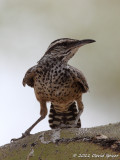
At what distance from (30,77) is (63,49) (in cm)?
66

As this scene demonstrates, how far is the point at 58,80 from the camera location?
591cm

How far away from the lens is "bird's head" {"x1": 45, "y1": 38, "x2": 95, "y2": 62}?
6.30 metres

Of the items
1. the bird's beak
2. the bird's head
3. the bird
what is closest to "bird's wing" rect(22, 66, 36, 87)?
the bird

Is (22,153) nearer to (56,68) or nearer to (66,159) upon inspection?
(66,159)

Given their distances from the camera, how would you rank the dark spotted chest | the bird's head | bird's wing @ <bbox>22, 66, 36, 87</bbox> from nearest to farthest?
the dark spotted chest → bird's wing @ <bbox>22, 66, 36, 87</bbox> → the bird's head

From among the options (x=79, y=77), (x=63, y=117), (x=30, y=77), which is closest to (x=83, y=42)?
(x=79, y=77)

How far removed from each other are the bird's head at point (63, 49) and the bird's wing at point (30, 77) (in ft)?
1.29

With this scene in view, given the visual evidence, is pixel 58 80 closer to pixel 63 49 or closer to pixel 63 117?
pixel 63 49

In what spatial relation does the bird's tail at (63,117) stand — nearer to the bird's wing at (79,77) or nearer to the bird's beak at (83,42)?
the bird's wing at (79,77)

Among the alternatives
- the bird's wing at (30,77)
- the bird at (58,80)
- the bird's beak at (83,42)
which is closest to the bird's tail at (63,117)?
the bird at (58,80)

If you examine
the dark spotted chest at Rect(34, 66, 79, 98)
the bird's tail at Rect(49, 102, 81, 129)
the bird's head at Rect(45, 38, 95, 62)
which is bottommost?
the bird's tail at Rect(49, 102, 81, 129)

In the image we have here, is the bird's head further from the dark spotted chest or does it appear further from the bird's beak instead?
the dark spotted chest

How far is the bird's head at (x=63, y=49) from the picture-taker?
630 centimetres

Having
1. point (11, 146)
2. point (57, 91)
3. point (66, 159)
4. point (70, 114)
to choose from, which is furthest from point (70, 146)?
Result: point (70, 114)
